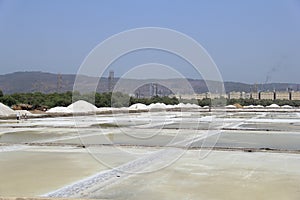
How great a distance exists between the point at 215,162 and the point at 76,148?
15.6ft

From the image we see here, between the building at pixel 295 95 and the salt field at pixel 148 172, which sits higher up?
the building at pixel 295 95

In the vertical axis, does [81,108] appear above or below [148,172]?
above

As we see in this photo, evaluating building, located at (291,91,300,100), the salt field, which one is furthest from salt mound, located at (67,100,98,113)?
building, located at (291,91,300,100)

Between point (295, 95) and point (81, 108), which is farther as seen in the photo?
point (295, 95)

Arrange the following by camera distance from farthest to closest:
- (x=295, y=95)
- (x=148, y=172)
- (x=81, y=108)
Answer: (x=295, y=95), (x=81, y=108), (x=148, y=172)

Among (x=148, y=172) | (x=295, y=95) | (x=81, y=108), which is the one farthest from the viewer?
(x=295, y=95)

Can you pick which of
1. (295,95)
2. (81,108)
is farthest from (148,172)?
(295,95)

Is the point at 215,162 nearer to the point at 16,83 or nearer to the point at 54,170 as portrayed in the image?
the point at 54,170

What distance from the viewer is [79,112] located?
45.1 metres

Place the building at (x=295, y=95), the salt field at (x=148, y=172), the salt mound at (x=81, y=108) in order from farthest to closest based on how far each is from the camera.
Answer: the building at (x=295, y=95) → the salt mound at (x=81, y=108) → the salt field at (x=148, y=172)

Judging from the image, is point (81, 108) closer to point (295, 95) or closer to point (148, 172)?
point (148, 172)

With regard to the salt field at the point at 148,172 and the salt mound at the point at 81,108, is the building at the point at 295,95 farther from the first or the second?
the salt field at the point at 148,172

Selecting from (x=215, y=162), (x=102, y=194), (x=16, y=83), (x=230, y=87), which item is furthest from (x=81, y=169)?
(x=230, y=87)

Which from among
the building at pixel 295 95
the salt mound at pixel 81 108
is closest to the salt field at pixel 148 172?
the salt mound at pixel 81 108
